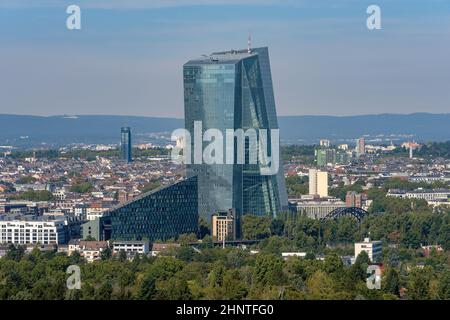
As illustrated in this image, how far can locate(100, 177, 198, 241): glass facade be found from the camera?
57.5 m

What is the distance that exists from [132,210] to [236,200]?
1135 cm

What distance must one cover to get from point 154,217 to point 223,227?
3.16 metres

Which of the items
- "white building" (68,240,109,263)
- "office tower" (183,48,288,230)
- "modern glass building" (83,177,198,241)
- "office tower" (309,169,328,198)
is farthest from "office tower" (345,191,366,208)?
"white building" (68,240,109,263)

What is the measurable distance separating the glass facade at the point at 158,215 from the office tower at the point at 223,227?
697 mm

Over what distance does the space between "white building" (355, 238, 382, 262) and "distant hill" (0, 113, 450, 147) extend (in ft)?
209

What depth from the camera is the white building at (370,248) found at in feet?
166

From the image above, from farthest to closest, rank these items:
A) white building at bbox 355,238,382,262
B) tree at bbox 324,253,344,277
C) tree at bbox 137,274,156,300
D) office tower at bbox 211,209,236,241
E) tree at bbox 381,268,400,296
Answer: office tower at bbox 211,209,236,241 < white building at bbox 355,238,382,262 < tree at bbox 324,253,344,277 < tree at bbox 381,268,400,296 < tree at bbox 137,274,156,300

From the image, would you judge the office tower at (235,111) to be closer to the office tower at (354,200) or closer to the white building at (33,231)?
the office tower at (354,200)

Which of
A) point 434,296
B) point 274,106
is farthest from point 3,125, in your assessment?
point 434,296

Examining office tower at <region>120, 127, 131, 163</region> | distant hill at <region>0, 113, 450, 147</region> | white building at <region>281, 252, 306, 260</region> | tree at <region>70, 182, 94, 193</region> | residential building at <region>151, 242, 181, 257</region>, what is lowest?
white building at <region>281, 252, 306, 260</region>

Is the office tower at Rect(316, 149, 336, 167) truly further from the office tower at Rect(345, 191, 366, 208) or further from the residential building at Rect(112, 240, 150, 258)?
the residential building at Rect(112, 240, 150, 258)

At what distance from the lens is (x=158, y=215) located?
59.6 m

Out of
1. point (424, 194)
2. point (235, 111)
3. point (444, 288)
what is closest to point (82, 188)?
point (424, 194)
